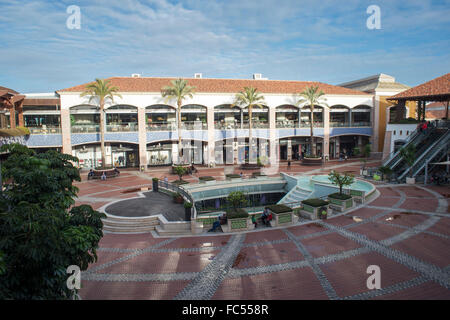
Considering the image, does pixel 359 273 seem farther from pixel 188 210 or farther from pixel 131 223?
pixel 131 223

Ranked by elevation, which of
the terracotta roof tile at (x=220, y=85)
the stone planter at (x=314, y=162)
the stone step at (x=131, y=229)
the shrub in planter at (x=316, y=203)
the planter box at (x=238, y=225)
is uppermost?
the terracotta roof tile at (x=220, y=85)

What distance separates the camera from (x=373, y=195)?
23.2 m

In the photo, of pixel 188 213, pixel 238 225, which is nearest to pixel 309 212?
pixel 238 225

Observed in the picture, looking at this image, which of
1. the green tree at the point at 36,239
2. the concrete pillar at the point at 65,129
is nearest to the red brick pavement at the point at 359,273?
the green tree at the point at 36,239

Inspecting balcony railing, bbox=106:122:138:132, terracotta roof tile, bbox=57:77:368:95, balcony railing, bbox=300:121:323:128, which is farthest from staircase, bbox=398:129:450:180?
balcony railing, bbox=106:122:138:132

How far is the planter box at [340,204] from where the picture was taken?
1944cm

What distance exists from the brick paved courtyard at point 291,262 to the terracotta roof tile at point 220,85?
28589mm

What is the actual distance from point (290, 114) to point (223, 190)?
83.8 ft

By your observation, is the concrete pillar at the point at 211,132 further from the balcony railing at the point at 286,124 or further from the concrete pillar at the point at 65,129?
the concrete pillar at the point at 65,129

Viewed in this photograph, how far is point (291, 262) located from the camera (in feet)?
40.4

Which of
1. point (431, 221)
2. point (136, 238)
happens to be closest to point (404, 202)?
point (431, 221)

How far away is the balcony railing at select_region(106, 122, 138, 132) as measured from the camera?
39.4 meters

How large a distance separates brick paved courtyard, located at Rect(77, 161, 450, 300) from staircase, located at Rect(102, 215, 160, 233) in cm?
70

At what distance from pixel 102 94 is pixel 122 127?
5492 mm
